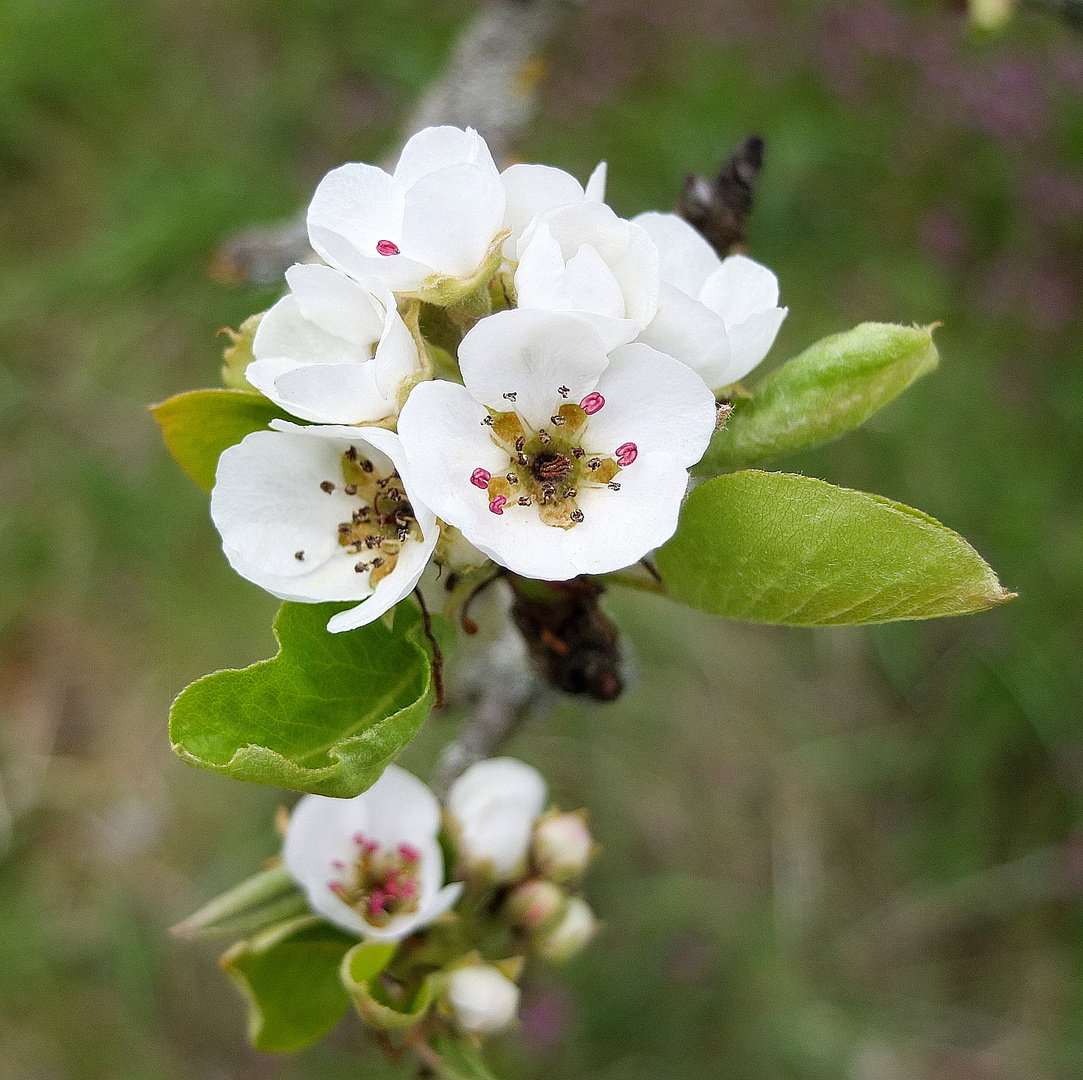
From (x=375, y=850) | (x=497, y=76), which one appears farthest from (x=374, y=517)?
(x=497, y=76)

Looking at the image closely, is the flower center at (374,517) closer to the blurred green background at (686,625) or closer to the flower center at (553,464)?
the flower center at (553,464)

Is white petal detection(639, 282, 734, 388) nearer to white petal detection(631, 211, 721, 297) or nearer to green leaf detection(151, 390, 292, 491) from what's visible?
white petal detection(631, 211, 721, 297)

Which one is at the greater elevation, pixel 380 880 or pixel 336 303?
pixel 336 303

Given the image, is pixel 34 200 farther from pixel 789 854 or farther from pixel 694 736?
pixel 789 854

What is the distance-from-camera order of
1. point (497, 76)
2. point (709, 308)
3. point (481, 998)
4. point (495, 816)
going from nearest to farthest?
point (709, 308)
point (481, 998)
point (495, 816)
point (497, 76)

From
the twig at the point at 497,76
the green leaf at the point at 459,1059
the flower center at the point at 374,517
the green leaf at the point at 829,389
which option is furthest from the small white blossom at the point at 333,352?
the twig at the point at 497,76

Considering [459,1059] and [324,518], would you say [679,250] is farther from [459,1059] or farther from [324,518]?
[459,1059]
